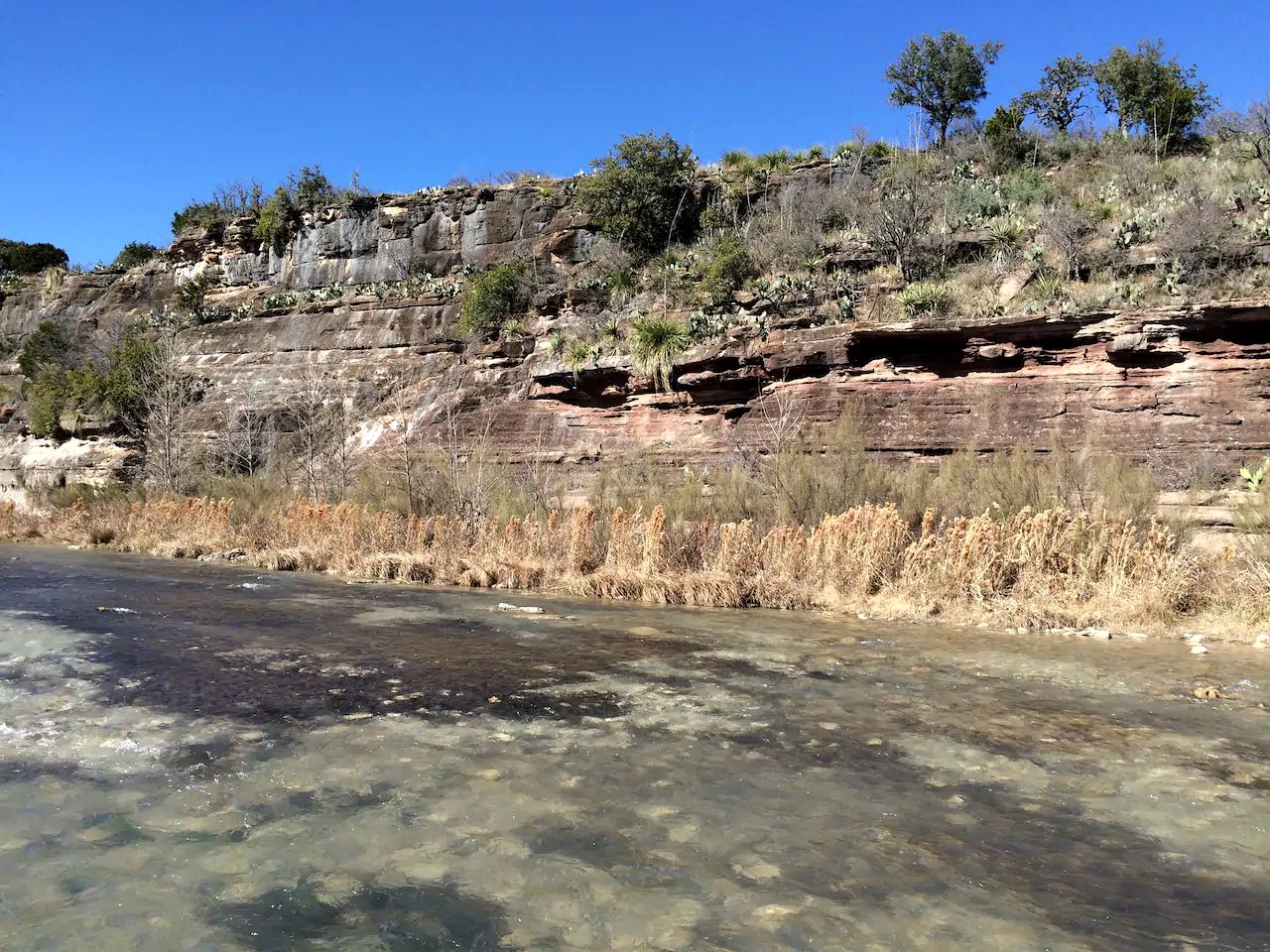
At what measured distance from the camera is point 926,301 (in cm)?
2125

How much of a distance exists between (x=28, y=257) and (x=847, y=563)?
2372 inches

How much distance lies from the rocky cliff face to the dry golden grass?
629 cm

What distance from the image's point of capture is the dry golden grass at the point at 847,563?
33.4 feet

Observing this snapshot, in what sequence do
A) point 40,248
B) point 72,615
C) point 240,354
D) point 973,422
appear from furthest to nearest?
point 40,248, point 240,354, point 973,422, point 72,615

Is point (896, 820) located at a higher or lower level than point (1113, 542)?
lower

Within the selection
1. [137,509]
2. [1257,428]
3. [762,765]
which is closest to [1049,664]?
[762,765]

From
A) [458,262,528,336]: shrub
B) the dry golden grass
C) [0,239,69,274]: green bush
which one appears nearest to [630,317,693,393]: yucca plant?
[458,262,528,336]: shrub

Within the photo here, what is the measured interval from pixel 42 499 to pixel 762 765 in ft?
93.0

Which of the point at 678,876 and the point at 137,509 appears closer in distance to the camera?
the point at 678,876

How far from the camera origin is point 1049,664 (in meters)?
8.03

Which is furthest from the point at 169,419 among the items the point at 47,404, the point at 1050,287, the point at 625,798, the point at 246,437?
the point at 625,798

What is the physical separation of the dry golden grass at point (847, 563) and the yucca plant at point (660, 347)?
323 inches

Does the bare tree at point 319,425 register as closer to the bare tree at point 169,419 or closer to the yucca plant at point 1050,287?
the bare tree at point 169,419

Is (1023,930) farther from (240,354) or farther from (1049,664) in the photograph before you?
(240,354)
